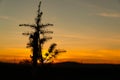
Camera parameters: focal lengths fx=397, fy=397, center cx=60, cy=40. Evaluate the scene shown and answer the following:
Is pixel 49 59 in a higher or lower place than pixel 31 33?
lower
